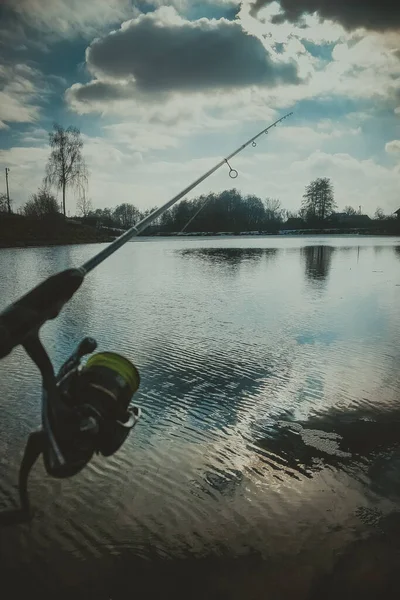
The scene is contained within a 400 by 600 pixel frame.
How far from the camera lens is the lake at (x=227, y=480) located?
9.54 feet

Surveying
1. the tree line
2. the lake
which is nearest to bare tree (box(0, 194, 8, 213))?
the tree line

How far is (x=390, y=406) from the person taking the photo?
5441 millimetres

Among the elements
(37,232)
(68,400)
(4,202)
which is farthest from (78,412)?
(4,202)

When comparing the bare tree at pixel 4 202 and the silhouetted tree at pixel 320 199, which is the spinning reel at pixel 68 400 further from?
the silhouetted tree at pixel 320 199

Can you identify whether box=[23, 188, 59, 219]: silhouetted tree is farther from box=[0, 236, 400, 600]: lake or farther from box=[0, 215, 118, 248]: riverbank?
box=[0, 236, 400, 600]: lake

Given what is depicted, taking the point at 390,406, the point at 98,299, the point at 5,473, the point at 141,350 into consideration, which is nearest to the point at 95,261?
the point at 5,473

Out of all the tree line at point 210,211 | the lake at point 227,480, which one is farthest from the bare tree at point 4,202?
the lake at point 227,480

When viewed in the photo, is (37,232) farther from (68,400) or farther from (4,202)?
(68,400)

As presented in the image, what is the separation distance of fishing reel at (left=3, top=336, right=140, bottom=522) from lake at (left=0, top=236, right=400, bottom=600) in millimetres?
1043

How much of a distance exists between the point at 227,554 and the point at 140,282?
13873 mm

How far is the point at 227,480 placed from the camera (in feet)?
12.8

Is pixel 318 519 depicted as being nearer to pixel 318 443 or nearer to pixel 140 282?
pixel 318 443

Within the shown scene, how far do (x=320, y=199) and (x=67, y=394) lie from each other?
118m

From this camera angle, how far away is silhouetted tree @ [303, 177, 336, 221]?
112 m
